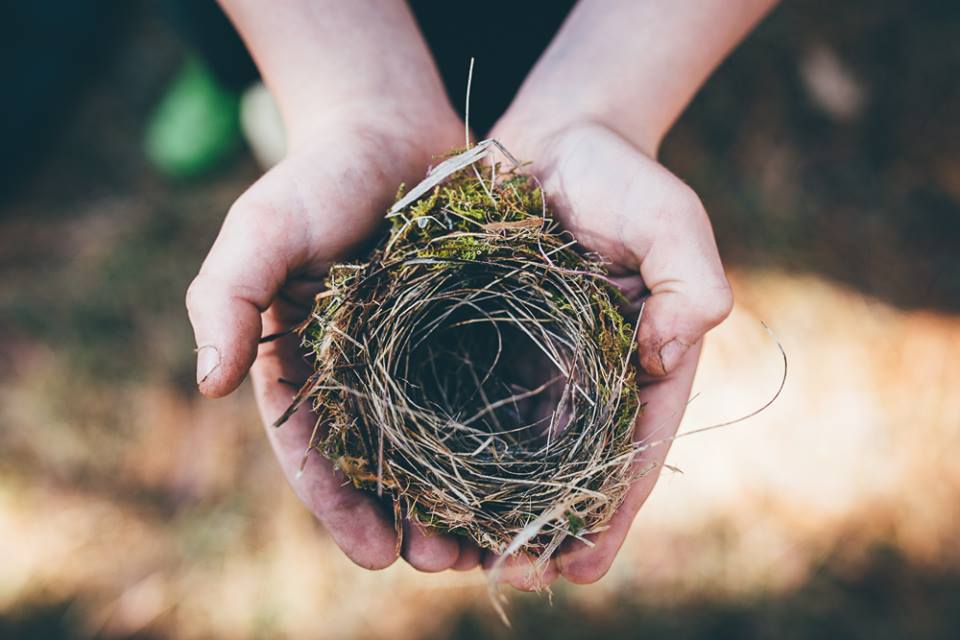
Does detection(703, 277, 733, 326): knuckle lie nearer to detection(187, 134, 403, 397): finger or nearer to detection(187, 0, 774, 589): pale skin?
detection(187, 0, 774, 589): pale skin

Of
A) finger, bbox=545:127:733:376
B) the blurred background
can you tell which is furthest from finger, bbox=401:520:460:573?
the blurred background

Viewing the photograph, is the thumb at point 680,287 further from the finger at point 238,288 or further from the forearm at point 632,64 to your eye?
the finger at point 238,288

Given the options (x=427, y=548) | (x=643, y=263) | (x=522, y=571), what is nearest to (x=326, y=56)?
(x=643, y=263)

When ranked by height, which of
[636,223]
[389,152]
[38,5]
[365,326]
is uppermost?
[38,5]

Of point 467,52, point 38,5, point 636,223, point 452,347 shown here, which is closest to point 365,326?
point 452,347

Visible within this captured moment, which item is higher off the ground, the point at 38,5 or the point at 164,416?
the point at 38,5

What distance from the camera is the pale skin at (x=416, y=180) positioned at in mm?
1820

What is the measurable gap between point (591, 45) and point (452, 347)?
1.14 metres

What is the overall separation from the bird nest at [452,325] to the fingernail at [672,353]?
10cm

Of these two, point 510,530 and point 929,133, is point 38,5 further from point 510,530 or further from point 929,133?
point 929,133

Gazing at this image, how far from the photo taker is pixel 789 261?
3760 millimetres

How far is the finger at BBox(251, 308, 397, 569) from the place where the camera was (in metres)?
1.90

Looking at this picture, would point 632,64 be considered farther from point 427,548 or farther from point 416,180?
point 427,548

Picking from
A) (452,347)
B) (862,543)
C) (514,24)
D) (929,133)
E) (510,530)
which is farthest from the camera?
(929,133)
